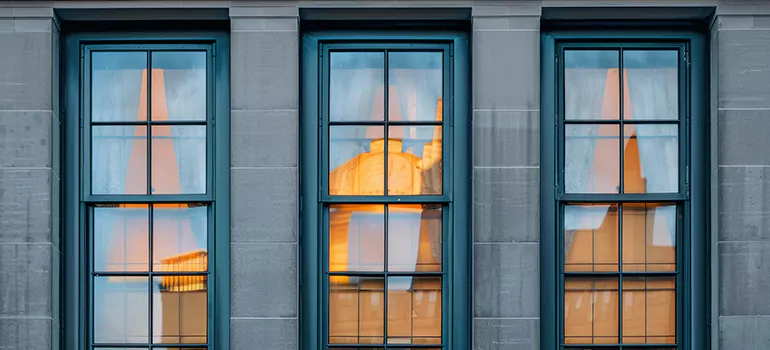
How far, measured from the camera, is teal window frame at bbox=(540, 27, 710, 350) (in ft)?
25.7

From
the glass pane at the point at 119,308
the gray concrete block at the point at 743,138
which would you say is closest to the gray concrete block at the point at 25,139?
the glass pane at the point at 119,308

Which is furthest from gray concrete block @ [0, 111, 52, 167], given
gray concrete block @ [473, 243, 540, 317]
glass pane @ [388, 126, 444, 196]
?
gray concrete block @ [473, 243, 540, 317]

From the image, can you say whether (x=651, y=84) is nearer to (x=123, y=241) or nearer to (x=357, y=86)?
(x=357, y=86)

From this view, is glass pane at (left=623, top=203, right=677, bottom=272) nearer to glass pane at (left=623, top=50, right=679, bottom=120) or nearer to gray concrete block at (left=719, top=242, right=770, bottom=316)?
gray concrete block at (left=719, top=242, right=770, bottom=316)

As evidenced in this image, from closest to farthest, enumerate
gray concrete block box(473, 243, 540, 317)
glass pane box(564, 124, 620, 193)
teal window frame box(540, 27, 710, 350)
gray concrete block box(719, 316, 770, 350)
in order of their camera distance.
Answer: gray concrete block box(719, 316, 770, 350), gray concrete block box(473, 243, 540, 317), teal window frame box(540, 27, 710, 350), glass pane box(564, 124, 620, 193)

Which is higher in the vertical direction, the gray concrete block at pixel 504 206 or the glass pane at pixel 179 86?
the glass pane at pixel 179 86

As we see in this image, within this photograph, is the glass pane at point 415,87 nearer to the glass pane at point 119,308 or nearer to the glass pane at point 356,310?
the glass pane at point 356,310

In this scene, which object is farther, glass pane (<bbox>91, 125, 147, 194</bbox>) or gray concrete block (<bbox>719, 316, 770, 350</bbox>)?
glass pane (<bbox>91, 125, 147, 194</bbox>)

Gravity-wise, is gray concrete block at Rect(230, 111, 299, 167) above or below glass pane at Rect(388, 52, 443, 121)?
below

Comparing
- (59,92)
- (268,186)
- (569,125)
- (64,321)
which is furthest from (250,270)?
(569,125)

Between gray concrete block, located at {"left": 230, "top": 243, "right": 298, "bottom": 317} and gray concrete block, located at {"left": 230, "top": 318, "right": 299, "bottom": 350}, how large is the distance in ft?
0.22

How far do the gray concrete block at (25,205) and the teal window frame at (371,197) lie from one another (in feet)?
7.99

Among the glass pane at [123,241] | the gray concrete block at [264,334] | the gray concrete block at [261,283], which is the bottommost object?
the gray concrete block at [264,334]

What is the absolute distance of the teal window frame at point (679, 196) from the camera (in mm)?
7840
